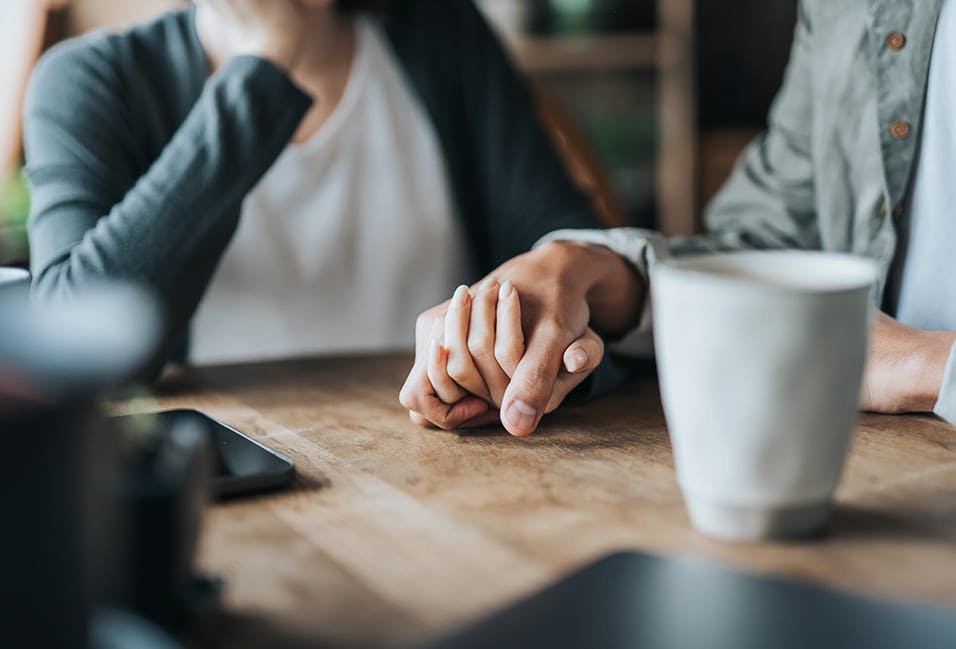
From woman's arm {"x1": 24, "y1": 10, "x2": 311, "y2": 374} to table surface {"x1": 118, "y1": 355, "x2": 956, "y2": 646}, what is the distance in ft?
0.94

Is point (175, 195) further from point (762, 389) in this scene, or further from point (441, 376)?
point (762, 389)

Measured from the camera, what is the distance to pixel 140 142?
1195mm

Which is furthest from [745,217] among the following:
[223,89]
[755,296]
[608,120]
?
[608,120]

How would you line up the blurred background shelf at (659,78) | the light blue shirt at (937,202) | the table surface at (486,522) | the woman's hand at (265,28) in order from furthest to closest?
the blurred background shelf at (659,78)
the woman's hand at (265,28)
the light blue shirt at (937,202)
the table surface at (486,522)

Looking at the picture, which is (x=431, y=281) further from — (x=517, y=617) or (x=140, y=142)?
(x=517, y=617)

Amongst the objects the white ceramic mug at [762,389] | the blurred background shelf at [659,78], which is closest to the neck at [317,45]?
the white ceramic mug at [762,389]

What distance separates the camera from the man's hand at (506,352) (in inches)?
26.2

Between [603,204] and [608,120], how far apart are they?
140 centimetres

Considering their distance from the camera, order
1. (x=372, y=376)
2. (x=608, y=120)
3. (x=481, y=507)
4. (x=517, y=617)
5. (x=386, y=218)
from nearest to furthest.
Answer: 1. (x=517, y=617)
2. (x=481, y=507)
3. (x=372, y=376)
4. (x=386, y=218)
5. (x=608, y=120)

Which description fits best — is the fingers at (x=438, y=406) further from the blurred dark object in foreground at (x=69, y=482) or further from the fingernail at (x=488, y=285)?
the blurred dark object in foreground at (x=69, y=482)

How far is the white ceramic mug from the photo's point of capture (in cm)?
41

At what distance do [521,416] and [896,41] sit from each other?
0.57 meters

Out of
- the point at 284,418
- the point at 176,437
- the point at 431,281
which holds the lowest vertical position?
the point at 431,281

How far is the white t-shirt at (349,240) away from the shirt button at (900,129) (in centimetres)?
67
